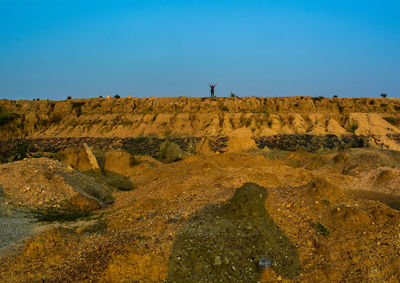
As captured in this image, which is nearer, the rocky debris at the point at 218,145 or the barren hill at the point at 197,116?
the rocky debris at the point at 218,145

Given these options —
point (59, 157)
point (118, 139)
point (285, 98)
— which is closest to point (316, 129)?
point (285, 98)

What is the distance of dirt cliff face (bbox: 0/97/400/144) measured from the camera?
92.9 feet

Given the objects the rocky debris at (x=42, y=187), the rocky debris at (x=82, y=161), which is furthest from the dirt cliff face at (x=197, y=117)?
the rocky debris at (x=42, y=187)

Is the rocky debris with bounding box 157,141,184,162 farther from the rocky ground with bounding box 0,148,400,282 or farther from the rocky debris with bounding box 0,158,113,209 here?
the rocky ground with bounding box 0,148,400,282

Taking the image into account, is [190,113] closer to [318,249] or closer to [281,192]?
[281,192]

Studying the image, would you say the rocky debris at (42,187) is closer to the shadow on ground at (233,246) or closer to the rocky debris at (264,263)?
the shadow on ground at (233,246)

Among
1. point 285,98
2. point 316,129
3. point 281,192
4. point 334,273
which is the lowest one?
point 334,273

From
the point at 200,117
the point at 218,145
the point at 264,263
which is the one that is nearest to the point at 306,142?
the point at 218,145

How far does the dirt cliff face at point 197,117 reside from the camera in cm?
2833

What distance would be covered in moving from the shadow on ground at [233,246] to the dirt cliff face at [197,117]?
72.2 ft

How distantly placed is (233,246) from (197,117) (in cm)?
2702

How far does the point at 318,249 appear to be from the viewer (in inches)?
199

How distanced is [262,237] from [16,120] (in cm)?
3468

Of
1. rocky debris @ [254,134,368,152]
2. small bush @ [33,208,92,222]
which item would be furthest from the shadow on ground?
rocky debris @ [254,134,368,152]
